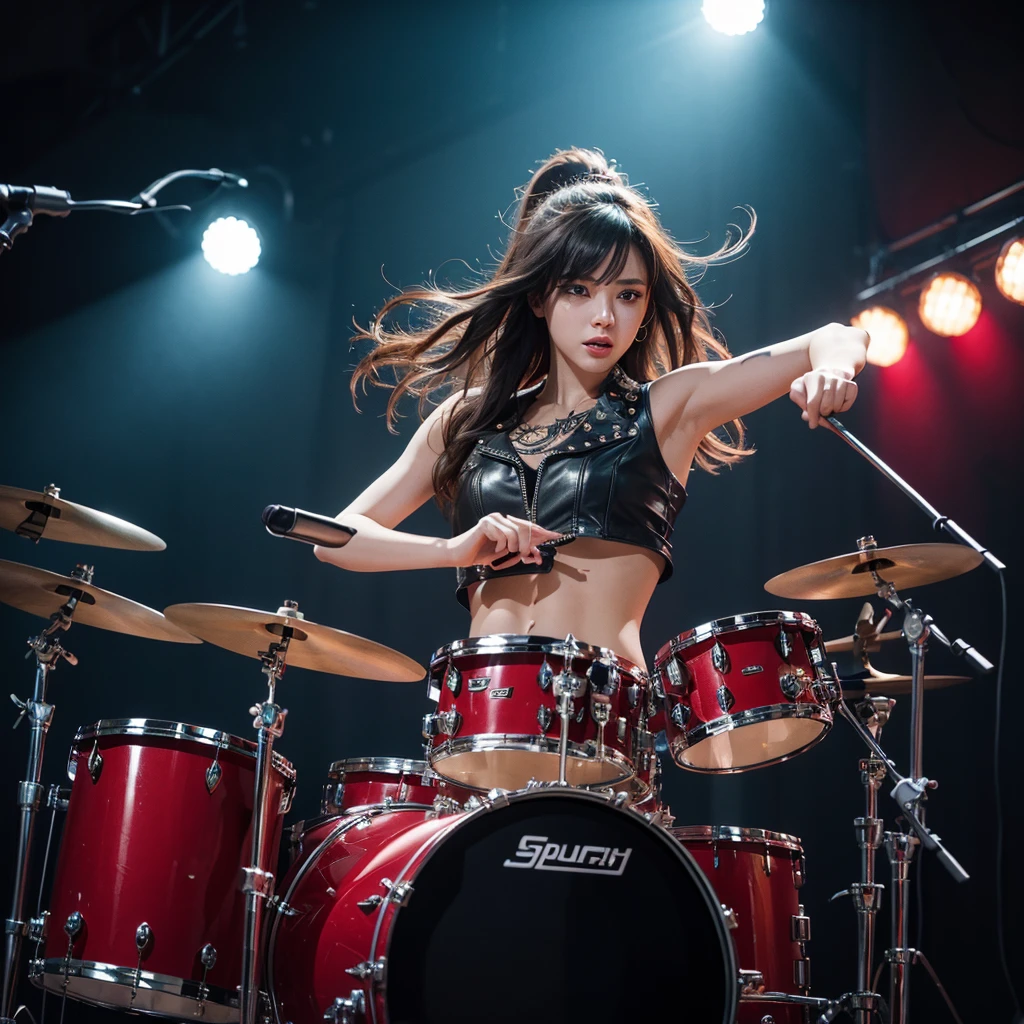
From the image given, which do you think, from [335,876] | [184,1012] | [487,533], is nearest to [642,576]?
[487,533]

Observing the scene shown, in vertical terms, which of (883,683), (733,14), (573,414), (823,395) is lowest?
(883,683)

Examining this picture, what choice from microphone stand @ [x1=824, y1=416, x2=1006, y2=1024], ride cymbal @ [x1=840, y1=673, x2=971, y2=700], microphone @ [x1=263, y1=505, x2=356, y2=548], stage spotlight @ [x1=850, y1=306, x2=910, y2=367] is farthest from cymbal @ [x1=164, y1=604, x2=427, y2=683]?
stage spotlight @ [x1=850, y1=306, x2=910, y2=367]

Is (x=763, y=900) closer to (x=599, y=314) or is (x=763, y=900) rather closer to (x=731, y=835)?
(x=731, y=835)

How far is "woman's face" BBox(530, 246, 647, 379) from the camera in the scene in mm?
2799

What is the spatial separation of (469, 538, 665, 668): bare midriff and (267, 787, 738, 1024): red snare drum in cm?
52

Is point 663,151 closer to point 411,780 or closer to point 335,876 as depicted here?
point 411,780

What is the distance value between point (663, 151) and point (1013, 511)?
198cm

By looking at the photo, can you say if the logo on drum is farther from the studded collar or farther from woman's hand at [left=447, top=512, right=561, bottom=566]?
the studded collar

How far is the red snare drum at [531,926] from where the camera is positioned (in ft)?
6.47

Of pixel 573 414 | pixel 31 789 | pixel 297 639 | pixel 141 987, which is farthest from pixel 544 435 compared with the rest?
pixel 31 789

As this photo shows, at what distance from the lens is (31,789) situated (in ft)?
10.4

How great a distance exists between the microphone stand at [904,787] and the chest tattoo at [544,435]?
61 centimetres

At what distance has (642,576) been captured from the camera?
2.62 metres

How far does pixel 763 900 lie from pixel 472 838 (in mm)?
1378
